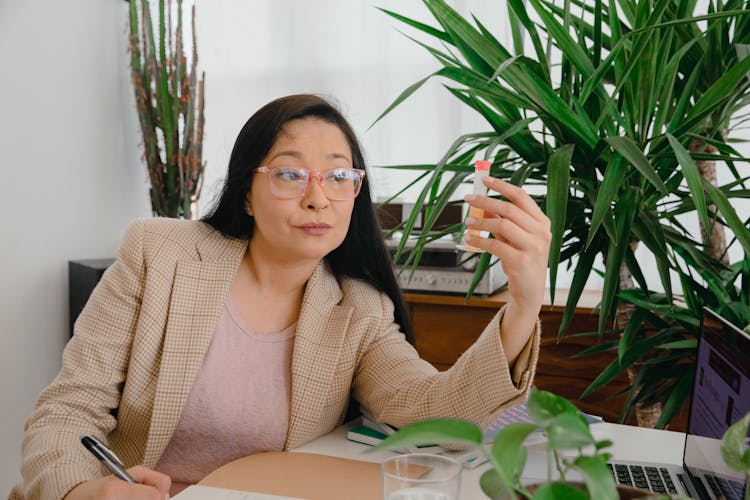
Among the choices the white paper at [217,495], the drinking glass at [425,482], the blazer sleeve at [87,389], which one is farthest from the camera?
→ the blazer sleeve at [87,389]

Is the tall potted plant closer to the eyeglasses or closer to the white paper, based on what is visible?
the eyeglasses

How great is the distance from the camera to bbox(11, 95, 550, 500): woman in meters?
1.35

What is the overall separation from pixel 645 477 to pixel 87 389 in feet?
3.25

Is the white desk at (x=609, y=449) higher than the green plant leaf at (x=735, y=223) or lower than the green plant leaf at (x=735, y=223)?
lower

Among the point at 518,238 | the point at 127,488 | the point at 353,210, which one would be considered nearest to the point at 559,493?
the point at 518,238

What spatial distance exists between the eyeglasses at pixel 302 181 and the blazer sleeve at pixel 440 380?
274 millimetres

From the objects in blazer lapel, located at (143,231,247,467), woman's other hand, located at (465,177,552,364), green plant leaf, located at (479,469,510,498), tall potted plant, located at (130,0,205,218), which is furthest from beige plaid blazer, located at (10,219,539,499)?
tall potted plant, located at (130,0,205,218)

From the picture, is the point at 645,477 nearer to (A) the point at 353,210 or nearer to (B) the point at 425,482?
(B) the point at 425,482

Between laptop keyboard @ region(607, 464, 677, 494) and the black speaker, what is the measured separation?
2142 mm

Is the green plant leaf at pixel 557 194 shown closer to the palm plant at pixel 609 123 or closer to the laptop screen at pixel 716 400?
the palm plant at pixel 609 123

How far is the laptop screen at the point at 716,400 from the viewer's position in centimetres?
84

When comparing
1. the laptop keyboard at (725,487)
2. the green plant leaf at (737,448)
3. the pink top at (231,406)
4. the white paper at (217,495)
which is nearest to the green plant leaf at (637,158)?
the laptop keyboard at (725,487)

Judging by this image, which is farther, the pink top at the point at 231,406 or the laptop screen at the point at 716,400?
the pink top at the point at 231,406

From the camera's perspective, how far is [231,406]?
4.70 ft
